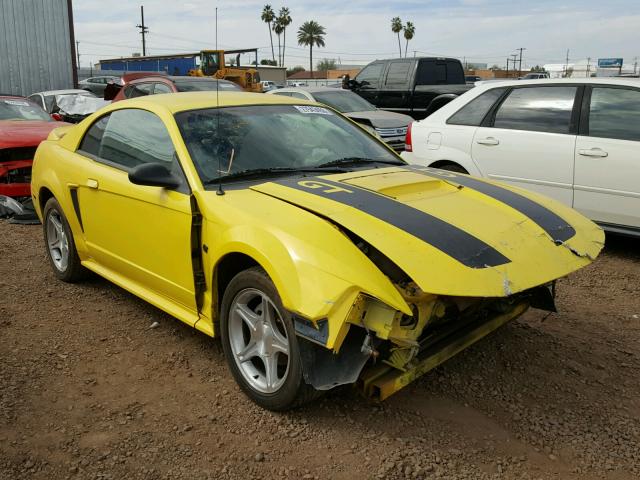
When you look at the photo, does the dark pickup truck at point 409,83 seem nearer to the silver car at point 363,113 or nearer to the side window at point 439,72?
the side window at point 439,72

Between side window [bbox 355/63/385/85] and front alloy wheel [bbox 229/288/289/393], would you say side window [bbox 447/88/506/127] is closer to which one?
front alloy wheel [bbox 229/288/289/393]

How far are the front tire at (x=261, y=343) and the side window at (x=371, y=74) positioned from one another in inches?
467

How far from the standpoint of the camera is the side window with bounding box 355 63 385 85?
1410cm

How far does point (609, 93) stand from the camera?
18.0ft

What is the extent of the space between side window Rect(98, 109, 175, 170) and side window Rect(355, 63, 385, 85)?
34.6ft

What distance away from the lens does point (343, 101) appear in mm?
11742

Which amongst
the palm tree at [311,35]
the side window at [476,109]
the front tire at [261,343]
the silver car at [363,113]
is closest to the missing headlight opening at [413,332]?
the front tire at [261,343]

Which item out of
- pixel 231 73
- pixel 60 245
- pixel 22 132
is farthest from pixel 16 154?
pixel 231 73

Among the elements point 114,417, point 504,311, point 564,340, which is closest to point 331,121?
point 504,311

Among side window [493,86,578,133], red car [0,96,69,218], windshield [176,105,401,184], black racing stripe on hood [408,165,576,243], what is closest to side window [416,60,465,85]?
side window [493,86,578,133]

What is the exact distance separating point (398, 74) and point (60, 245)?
10.3 meters

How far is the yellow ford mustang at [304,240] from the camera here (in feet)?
8.38

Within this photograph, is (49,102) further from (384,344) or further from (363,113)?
(384,344)

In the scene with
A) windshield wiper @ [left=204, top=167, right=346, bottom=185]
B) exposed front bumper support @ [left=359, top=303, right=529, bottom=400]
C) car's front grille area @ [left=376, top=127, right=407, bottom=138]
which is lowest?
exposed front bumper support @ [left=359, top=303, right=529, bottom=400]
